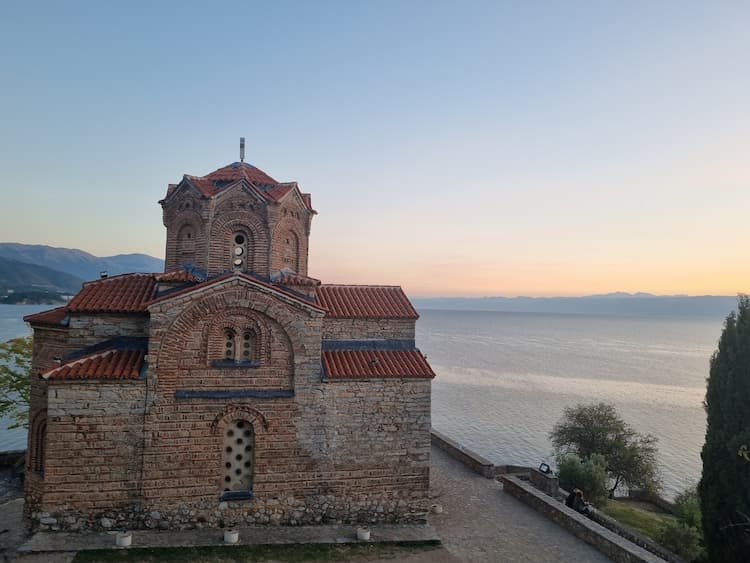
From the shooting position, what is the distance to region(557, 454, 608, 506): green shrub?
64.0 ft

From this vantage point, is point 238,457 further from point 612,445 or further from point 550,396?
point 550,396

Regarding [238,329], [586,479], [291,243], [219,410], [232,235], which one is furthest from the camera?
[586,479]

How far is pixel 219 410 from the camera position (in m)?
11.4

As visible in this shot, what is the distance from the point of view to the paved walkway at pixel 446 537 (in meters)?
10.2

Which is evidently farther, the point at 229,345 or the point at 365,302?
the point at 365,302

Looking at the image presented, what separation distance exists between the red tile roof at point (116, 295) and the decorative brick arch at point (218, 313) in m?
1.32

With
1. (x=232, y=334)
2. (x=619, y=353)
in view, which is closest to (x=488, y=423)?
(x=232, y=334)

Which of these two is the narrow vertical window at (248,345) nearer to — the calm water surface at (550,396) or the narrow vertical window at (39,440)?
the narrow vertical window at (39,440)

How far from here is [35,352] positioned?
12.9 meters

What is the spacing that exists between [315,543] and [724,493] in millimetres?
9663

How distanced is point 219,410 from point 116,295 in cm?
426

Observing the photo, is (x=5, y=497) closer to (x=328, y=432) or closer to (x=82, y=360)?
(x=82, y=360)

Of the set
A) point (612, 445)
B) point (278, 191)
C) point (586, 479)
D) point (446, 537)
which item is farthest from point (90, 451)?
point (612, 445)

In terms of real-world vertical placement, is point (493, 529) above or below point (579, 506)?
above
